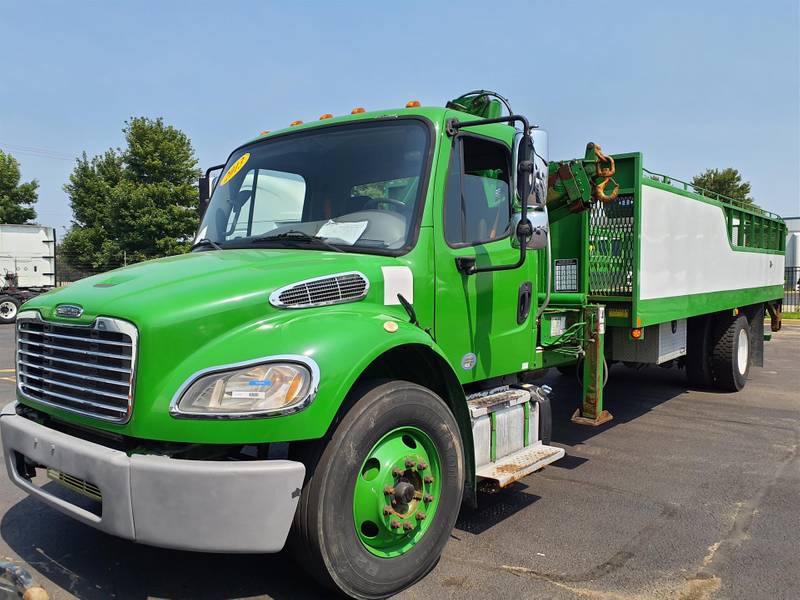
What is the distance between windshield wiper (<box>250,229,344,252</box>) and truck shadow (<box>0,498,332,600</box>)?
174cm

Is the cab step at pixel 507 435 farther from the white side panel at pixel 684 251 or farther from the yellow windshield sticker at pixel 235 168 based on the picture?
the yellow windshield sticker at pixel 235 168

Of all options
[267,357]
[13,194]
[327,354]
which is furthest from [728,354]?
[13,194]

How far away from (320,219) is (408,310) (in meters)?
0.80

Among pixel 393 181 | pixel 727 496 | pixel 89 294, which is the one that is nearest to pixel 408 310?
pixel 393 181

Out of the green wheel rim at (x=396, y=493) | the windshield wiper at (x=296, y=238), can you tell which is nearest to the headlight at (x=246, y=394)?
the green wheel rim at (x=396, y=493)

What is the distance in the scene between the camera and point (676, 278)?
636 cm

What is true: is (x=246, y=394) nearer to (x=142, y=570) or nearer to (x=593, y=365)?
(x=142, y=570)

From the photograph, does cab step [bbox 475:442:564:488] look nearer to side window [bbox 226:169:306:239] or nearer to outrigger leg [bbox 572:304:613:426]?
outrigger leg [bbox 572:304:613:426]

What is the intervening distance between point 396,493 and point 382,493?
9 cm

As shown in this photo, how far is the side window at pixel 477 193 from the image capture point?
3.79 m

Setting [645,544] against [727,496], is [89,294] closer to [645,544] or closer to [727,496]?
[645,544]

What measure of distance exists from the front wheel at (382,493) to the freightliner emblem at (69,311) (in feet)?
4.02

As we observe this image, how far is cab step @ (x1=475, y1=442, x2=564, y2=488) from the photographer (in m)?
3.74

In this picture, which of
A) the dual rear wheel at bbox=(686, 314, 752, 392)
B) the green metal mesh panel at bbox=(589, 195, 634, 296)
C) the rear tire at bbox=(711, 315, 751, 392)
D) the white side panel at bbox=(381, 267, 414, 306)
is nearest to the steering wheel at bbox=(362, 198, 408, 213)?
the white side panel at bbox=(381, 267, 414, 306)
